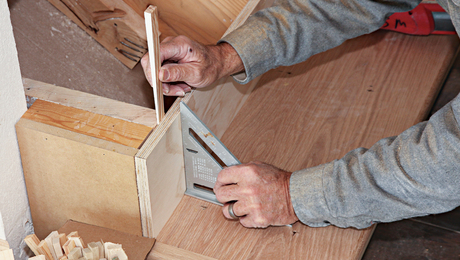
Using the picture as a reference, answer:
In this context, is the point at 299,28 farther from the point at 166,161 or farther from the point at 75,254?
the point at 75,254

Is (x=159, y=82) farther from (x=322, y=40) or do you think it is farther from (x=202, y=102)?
(x=322, y=40)

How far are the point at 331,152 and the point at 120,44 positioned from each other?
0.83 metres

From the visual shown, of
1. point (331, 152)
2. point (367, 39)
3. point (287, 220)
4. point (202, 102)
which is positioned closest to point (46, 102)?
point (202, 102)

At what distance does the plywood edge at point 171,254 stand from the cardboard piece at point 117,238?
7 centimetres

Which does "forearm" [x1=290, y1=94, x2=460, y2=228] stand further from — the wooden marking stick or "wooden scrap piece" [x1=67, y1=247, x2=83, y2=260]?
"wooden scrap piece" [x1=67, y1=247, x2=83, y2=260]

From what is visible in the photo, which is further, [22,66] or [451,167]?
[22,66]

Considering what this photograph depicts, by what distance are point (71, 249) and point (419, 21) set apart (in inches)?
49.9

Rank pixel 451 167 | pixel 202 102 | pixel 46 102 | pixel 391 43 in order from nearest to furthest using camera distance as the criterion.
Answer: pixel 451 167 < pixel 46 102 < pixel 202 102 < pixel 391 43

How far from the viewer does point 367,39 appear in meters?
1.49

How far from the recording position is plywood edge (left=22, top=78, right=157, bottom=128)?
95cm

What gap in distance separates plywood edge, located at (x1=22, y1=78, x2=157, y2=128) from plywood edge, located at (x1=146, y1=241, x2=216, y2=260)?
10.6 inches

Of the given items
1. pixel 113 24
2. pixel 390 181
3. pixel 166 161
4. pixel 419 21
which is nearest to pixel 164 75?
pixel 166 161

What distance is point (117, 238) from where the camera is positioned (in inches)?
34.5

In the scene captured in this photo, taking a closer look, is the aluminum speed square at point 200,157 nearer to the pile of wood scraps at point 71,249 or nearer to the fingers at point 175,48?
the fingers at point 175,48
